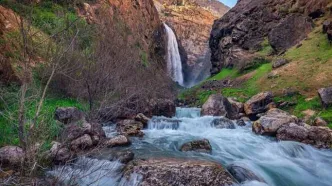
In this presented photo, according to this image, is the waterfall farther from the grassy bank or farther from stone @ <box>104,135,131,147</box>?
stone @ <box>104,135,131,147</box>

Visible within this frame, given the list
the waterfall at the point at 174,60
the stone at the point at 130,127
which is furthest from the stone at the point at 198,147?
the waterfall at the point at 174,60

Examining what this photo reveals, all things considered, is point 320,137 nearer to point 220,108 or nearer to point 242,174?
point 242,174

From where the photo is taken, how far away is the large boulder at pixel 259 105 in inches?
650

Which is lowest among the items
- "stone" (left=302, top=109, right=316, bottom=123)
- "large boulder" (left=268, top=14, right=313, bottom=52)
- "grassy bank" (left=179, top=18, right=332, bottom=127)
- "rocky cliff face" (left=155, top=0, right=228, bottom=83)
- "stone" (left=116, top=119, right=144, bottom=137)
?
"stone" (left=116, top=119, right=144, bottom=137)

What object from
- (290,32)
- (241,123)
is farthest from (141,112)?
(290,32)

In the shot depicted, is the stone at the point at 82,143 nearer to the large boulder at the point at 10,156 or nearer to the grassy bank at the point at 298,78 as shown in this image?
the large boulder at the point at 10,156

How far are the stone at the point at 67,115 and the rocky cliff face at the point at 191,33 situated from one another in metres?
41.7

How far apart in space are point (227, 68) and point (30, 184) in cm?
3164

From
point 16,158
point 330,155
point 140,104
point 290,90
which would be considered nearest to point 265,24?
point 290,90

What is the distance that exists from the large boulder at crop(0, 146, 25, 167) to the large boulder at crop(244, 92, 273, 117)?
1321 centimetres

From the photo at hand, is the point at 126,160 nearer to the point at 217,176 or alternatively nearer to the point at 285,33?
the point at 217,176

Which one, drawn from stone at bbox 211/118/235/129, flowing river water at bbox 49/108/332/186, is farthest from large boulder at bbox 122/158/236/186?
stone at bbox 211/118/235/129

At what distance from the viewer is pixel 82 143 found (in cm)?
920

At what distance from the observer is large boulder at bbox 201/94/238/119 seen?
17188 mm
